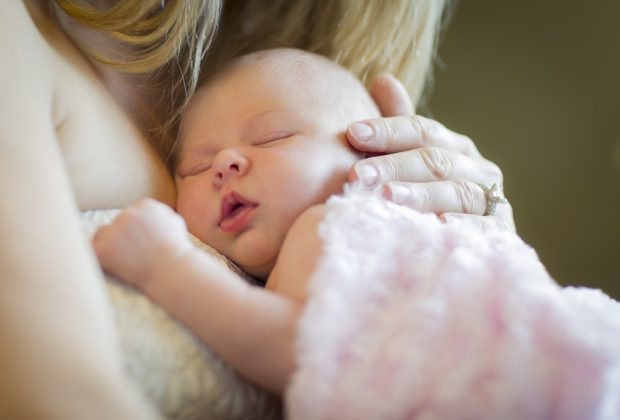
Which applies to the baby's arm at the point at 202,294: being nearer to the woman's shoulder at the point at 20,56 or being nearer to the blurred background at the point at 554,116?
the woman's shoulder at the point at 20,56

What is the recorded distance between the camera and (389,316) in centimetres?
53

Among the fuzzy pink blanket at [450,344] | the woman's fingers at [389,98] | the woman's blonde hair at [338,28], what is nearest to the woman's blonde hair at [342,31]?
the woman's blonde hair at [338,28]

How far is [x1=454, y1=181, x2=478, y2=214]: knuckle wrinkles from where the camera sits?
2.76ft

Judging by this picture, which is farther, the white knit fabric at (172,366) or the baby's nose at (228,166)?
the baby's nose at (228,166)

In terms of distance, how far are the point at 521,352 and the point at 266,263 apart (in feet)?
1.17

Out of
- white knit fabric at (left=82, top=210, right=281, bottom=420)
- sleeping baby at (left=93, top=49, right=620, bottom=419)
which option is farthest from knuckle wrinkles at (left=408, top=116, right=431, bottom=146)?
white knit fabric at (left=82, top=210, right=281, bottom=420)

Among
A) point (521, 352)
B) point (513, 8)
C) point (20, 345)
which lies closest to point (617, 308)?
point (521, 352)

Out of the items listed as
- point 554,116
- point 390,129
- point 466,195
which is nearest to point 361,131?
point 390,129

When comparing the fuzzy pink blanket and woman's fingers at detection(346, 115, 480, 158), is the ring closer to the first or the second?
woman's fingers at detection(346, 115, 480, 158)

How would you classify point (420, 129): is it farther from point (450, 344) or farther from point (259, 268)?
point (450, 344)

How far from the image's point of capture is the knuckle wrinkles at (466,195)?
841mm

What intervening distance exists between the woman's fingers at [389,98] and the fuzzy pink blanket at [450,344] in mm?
468

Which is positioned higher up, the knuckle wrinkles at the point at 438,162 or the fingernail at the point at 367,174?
the fingernail at the point at 367,174

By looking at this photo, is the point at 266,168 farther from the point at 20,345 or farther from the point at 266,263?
the point at 20,345
